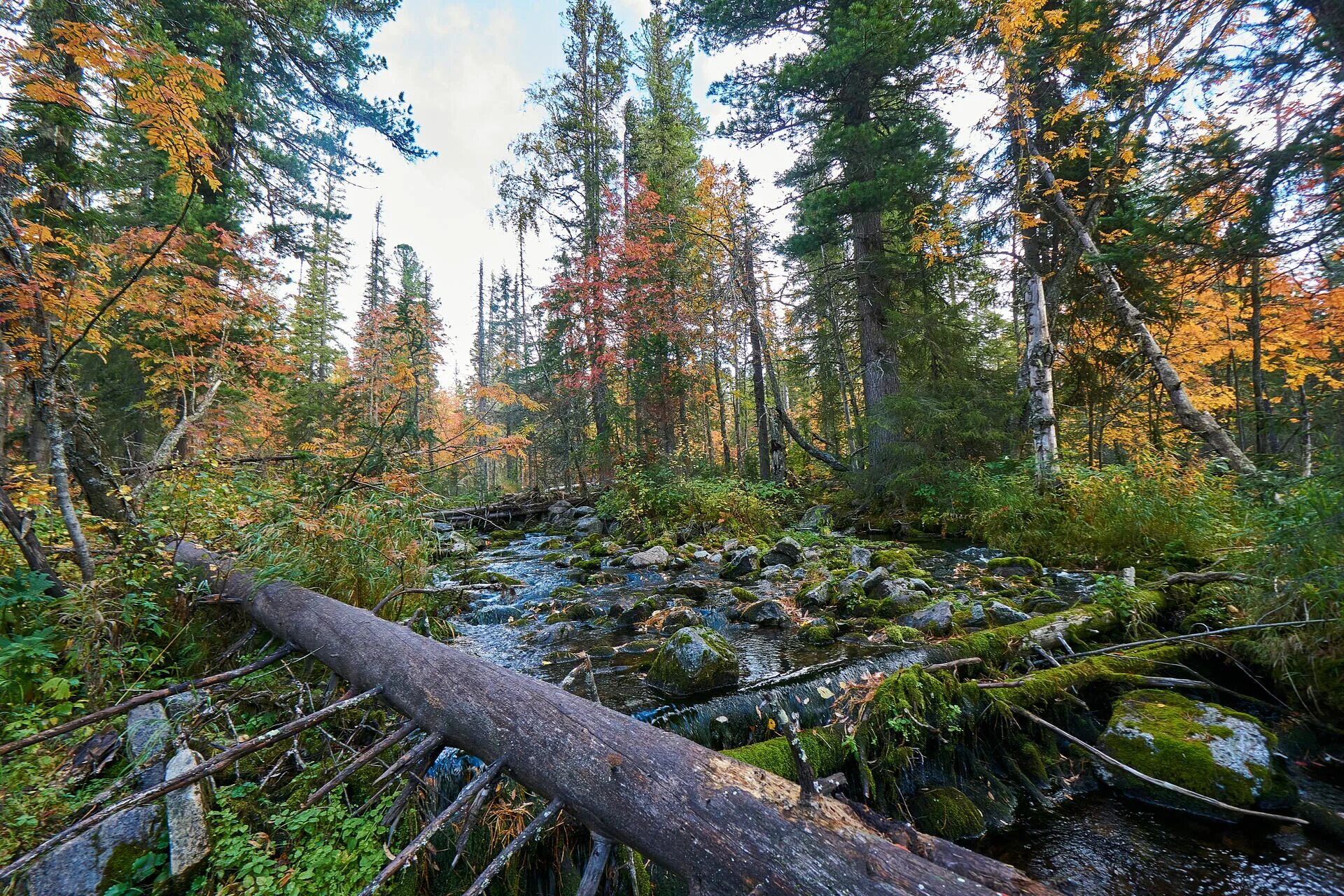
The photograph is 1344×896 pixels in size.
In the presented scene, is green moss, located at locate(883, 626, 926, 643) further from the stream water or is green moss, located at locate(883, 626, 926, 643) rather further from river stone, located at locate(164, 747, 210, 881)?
river stone, located at locate(164, 747, 210, 881)

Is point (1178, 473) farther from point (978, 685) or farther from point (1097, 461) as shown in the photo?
point (978, 685)

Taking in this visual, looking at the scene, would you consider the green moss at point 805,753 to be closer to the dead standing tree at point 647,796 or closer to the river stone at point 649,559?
the dead standing tree at point 647,796

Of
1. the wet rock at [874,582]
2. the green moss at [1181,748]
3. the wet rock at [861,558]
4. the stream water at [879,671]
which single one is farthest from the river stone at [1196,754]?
the wet rock at [861,558]

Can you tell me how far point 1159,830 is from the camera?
9.25ft

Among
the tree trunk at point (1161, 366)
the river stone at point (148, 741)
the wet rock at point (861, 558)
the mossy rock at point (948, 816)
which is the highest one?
the tree trunk at point (1161, 366)

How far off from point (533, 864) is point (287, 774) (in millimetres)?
1570

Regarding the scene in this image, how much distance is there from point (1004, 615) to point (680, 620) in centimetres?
327

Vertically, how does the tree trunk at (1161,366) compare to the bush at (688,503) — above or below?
above

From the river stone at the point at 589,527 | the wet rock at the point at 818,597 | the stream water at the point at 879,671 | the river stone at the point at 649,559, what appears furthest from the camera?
the river stone at the point at 589,527

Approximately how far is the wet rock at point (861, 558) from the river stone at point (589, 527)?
274 inches

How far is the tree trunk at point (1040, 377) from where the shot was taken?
7926 millimetres

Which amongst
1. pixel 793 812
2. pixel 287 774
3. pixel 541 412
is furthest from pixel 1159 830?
pixel 541 412

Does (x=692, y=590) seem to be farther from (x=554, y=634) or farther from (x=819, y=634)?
(x=819, y=634)

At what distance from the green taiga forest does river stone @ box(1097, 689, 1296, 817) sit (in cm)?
2
